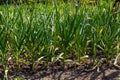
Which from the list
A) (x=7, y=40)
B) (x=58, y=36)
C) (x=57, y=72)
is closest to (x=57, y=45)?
(x=58, y=36)

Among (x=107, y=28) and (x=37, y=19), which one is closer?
(x=107, y=28)

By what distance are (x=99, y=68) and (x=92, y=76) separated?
0.44 ft

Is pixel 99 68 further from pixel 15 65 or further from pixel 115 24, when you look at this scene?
pixel 15 65

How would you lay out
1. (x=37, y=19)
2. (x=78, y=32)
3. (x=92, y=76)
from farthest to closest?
(x=37, y=19) → (x=78, y=32) → (x=92, y=76)

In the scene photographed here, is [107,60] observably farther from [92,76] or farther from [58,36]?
[58,36]

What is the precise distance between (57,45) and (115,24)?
58cm

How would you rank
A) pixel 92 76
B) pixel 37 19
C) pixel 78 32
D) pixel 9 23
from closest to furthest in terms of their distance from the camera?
pixel 92 76, pixel 78 32, pixel 9 23, pixel 37 19

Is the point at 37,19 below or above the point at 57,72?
above

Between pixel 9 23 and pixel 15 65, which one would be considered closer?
pixel 15 65

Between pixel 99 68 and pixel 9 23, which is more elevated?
pixel 9 23

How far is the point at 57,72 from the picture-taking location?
2.69m

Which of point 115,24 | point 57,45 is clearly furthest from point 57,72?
point 115,24

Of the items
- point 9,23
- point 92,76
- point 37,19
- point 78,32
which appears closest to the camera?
point 92,76

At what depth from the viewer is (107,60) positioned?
2771mm
